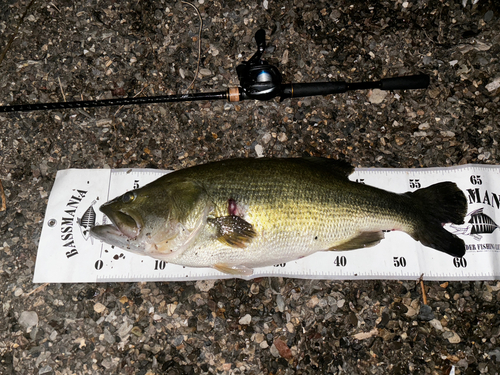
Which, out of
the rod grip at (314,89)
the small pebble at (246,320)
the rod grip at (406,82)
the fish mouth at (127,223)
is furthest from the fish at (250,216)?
the rod grip at (406,82)

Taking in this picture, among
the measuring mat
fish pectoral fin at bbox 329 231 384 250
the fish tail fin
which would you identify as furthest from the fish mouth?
the fish tail fin

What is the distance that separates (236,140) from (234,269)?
122 centimetres

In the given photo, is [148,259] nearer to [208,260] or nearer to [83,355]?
[208,260]

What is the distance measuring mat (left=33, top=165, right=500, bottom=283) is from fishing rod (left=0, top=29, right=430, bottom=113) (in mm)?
726

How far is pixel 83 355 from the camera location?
259 centimetres

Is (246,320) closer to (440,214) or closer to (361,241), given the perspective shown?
(361,241)

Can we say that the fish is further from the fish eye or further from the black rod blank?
the black rod blank

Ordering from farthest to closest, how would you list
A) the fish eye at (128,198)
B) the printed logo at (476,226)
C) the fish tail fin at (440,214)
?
the printed logo at (476,226), the fish tail fin at (440,214), the fish eye at (128,198)

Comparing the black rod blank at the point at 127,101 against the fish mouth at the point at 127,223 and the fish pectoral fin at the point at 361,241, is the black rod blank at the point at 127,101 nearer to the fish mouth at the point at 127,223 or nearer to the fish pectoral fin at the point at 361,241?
the fish mouth at the point at 127,223

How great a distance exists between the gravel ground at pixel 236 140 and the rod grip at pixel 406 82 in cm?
20

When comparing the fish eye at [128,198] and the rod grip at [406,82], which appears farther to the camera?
the rod grip at [406,82]

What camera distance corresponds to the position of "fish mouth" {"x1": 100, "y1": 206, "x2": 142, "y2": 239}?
217 cm

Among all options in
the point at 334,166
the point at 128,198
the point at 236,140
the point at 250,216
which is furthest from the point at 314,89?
the point at 128,198

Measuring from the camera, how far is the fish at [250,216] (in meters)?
2.22
